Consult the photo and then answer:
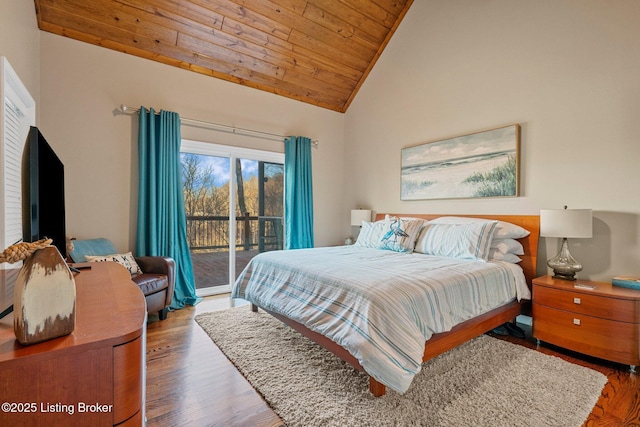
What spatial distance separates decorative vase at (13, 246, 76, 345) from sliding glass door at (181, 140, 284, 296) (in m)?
3.18

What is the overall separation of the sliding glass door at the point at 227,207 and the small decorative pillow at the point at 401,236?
71.9 inches

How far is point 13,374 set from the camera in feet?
2.09

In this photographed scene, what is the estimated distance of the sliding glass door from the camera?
153 inches

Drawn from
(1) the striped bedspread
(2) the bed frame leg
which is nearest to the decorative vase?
(1) the striped bedspread

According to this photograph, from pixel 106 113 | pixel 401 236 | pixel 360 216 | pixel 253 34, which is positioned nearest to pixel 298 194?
pixel 360 216

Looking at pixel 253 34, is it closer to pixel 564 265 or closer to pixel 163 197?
pixel 163 197

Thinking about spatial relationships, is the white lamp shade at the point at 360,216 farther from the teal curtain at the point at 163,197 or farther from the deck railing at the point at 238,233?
the teal curtain at the point at 163,197

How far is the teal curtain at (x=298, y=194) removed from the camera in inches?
175

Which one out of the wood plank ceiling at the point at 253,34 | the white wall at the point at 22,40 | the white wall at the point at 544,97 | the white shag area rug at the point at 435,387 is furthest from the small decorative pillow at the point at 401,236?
the white wall at the point at 22,40

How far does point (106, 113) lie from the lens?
10.5 feet

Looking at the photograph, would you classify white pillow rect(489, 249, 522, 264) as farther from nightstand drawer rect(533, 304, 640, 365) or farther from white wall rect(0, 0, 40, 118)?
white wall rect(0, 0, 40, 118)

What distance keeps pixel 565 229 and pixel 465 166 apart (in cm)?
126

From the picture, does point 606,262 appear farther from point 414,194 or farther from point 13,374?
point 13,374

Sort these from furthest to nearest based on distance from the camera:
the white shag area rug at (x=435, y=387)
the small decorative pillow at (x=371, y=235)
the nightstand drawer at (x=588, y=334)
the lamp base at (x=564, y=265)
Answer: the small decorative pillow at (x=371, y=235) → the lamp base at (x=564, y=265) → the nightstand drawer at (x=588, y=334) → the white shag area rug at (x=435, y=387)
